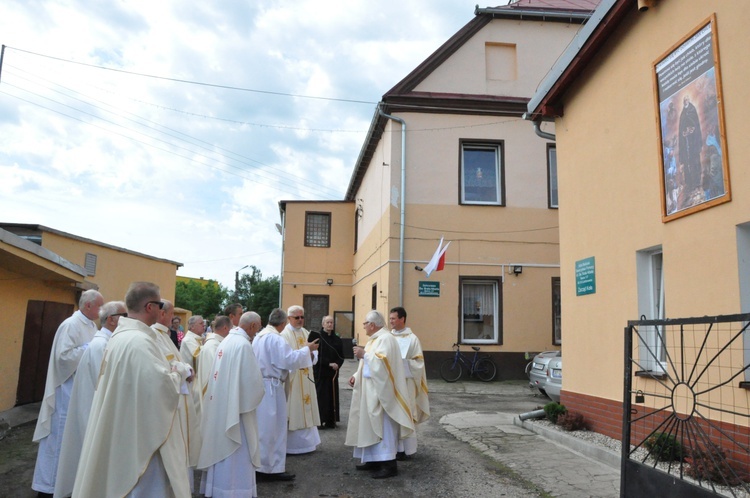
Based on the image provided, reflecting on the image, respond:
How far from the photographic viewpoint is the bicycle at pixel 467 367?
16438mm

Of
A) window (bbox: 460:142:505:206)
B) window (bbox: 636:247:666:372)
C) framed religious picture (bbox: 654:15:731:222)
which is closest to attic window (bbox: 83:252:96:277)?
window (bbox: 460:142:505:206)

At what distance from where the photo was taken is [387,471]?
22.3 ft

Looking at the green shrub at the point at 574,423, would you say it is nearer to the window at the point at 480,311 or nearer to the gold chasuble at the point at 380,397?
the gold chasuble at the point at 380,397

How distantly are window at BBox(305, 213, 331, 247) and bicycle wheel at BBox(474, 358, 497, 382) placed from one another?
36.3ft

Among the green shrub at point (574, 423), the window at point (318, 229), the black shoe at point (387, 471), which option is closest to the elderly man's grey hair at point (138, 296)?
the black shoe at point (387, 471)

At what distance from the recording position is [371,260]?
66.1 feet

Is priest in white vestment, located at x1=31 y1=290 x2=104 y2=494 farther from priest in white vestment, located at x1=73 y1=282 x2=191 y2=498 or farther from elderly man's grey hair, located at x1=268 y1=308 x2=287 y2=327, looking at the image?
priest in white vestment, located at x1=73 y1=282 x2=191 y2=498

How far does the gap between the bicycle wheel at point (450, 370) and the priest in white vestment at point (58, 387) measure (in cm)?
1131

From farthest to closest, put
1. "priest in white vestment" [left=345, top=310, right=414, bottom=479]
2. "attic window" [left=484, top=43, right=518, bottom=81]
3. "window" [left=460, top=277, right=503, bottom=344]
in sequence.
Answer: "attic window" [left=484, top=43, right=518, bottom=81], "window" [left=460, top=277, right=503, bottom=344], "priest in white vestment" [left=345, top=310, right=414, bottom=479]

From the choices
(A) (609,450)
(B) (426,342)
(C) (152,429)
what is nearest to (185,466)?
(C) (152,429)

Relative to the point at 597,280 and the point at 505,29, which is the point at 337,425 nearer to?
the point at 597,280

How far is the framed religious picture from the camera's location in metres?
6.08

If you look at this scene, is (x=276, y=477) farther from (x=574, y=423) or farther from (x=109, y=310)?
(x=574, y=423)

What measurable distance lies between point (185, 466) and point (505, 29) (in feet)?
55.2
